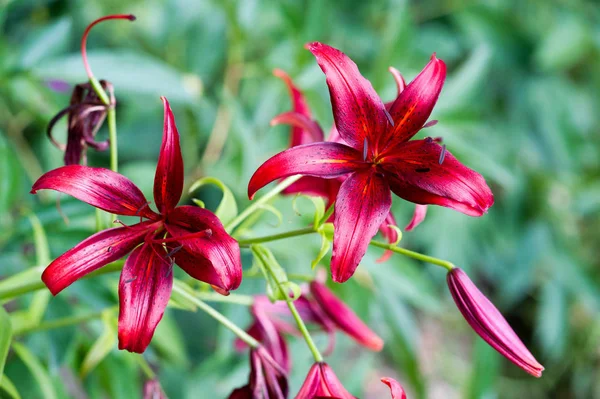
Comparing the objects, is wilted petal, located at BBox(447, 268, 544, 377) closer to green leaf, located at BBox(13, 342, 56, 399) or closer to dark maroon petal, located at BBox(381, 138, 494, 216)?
dark maroon petal, located at BBox(381, 138, 494, 216)

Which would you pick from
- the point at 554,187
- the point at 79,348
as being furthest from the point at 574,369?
the point at 79,348

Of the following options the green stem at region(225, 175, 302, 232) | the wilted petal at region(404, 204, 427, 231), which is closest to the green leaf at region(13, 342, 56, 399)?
the green stem at region(225, 175, 302, 232)

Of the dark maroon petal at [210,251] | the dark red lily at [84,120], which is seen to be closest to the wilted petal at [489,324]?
the dark maroon petal at [210,251]

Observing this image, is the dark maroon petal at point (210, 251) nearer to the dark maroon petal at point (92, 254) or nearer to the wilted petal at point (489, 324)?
the dark maroon petal at point (92, 254)

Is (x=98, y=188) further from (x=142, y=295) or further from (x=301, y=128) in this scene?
(x=301, y=128)

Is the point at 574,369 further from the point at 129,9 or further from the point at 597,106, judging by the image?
the point at 129,9

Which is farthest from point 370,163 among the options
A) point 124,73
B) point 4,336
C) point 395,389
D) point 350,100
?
point 124,73
